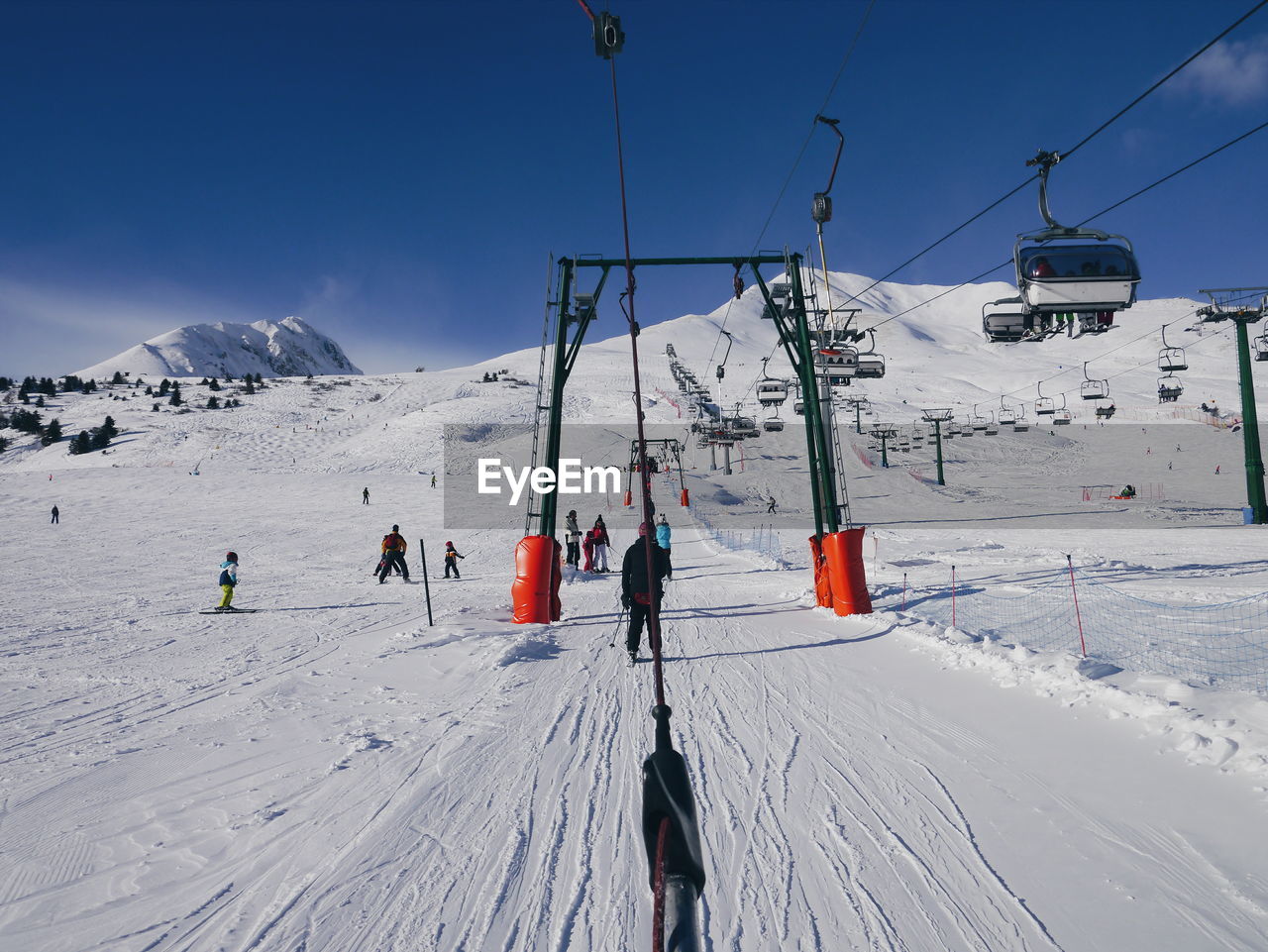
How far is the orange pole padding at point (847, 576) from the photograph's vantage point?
34.8 ft

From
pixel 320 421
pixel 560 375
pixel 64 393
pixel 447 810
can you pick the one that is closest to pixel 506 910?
pixel 447 810

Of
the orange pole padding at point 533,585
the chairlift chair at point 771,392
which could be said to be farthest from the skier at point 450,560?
the chairlift chair at point 771,392

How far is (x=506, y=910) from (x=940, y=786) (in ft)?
9.59

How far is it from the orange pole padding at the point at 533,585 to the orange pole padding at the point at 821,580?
464 centimetres

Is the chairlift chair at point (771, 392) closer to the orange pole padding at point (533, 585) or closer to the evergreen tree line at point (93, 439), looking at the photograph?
the orange pole padding at point (533, 585)

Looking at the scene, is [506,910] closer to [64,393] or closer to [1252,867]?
[1252,867]

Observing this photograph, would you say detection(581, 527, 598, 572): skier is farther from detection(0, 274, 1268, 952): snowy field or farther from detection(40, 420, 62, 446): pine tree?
detection(40, 420, 62, 446): pine tree

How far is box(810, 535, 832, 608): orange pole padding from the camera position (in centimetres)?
1138

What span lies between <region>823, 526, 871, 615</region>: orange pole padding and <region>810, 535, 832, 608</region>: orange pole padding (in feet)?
1.32

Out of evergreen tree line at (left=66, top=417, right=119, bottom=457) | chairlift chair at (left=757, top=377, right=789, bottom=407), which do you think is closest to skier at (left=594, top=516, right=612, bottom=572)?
chairlift chair at (left=757, top=377, right=789, bottom=407)

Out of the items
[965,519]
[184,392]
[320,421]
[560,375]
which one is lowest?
[965,519]

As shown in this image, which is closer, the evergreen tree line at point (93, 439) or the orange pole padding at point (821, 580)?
the orange pole padding at point (821, 580)

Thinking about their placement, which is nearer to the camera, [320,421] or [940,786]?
[940,786]

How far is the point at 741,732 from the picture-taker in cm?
554
